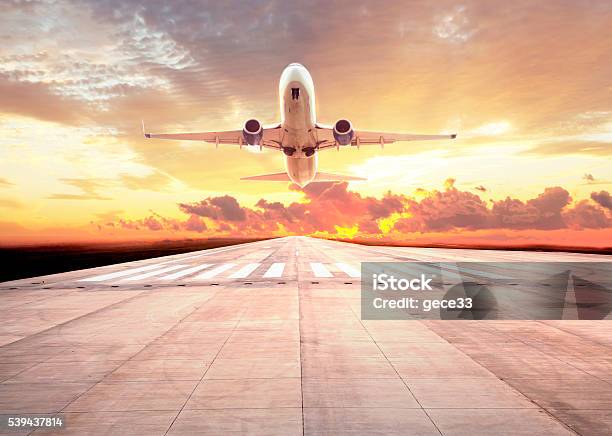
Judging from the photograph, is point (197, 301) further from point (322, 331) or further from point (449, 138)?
point (449, 138)

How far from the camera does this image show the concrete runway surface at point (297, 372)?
186 inches

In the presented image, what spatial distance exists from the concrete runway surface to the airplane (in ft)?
40.3

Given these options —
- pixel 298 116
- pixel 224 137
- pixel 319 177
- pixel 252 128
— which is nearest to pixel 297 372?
pixel 298 116

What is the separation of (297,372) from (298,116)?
16952mm

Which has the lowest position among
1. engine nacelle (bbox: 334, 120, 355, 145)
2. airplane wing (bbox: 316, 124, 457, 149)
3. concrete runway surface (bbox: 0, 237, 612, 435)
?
concrete runway surface (bbox: 0, 237, 612, 435)

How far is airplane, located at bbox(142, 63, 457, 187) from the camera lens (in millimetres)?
20359

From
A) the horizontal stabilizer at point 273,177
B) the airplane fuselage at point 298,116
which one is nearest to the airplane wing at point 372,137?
the airplane fuselage at point 298,116

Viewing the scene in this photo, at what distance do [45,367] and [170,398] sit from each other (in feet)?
8.79

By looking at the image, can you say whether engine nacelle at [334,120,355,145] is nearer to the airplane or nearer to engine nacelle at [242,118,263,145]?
the airplane

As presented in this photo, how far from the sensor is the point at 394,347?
7633 mm

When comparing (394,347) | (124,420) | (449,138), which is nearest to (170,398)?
(124,420)

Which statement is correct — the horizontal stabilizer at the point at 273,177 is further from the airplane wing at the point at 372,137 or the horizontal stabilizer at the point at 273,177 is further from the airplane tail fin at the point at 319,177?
the airplane wing at the point at 372,137

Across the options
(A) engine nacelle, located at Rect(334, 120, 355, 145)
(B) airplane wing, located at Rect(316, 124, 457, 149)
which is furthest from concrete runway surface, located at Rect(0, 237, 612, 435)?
(B) airplane wing, located at Rect(316, 124, 457, 149)

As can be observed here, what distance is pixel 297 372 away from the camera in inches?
247
